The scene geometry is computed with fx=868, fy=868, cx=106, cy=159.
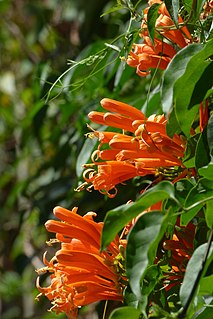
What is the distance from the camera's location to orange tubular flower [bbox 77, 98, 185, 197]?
985 mm

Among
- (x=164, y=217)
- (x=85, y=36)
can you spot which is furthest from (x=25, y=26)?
(x=164, y=217)

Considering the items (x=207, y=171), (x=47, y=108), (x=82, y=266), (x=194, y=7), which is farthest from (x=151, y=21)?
(x=47, y=108)

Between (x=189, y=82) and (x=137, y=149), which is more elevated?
(x=189, y=82)

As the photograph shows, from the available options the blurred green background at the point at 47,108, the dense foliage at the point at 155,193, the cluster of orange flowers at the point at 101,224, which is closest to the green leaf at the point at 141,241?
the dense foliage at the point at 155,193

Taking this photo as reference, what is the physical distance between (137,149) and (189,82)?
0.13 meters

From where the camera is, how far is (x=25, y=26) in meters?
3.67

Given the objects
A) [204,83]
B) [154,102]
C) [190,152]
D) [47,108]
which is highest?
[204,83]

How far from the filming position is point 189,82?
2.97 ft

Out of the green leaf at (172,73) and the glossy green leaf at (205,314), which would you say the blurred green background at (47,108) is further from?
the glossy green leaf at (205,314)

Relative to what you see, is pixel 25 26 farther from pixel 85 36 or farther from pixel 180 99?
pixel 180 99

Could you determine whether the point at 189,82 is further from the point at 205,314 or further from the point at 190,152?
the point at 205,314

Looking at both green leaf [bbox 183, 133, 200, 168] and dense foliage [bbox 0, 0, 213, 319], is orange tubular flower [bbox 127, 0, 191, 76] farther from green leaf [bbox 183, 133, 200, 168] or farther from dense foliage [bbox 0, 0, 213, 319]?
green leaf [bbox 183, 133, 200, 168]

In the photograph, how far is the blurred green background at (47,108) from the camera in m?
1.62

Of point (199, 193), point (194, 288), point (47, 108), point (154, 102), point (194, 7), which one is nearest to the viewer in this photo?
point (194, 288)
